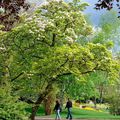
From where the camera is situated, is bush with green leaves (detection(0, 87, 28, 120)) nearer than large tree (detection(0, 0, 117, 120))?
Yes

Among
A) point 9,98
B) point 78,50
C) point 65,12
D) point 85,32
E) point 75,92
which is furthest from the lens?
point 75,92

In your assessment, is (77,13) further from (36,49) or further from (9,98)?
(9,98)

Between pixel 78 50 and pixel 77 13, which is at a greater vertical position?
pixel 77 13

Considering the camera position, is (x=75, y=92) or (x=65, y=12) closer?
(x=65, y=12)

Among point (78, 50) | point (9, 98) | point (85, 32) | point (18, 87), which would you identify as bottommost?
point (9, 98)

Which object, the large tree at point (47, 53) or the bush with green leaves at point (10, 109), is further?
the large tree at point (47, 53)

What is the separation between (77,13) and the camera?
25.8 m

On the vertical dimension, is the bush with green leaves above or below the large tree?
below

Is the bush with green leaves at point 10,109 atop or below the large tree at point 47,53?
below

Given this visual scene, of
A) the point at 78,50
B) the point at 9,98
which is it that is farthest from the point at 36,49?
the point at 9,98

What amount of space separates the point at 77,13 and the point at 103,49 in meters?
2.92

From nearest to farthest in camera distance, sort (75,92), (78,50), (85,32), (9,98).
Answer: (9,98)
(78,50)
(85,32)
(75,92)

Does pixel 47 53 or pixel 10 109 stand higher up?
pixel 47 53

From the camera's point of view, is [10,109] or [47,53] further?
[47,53]
